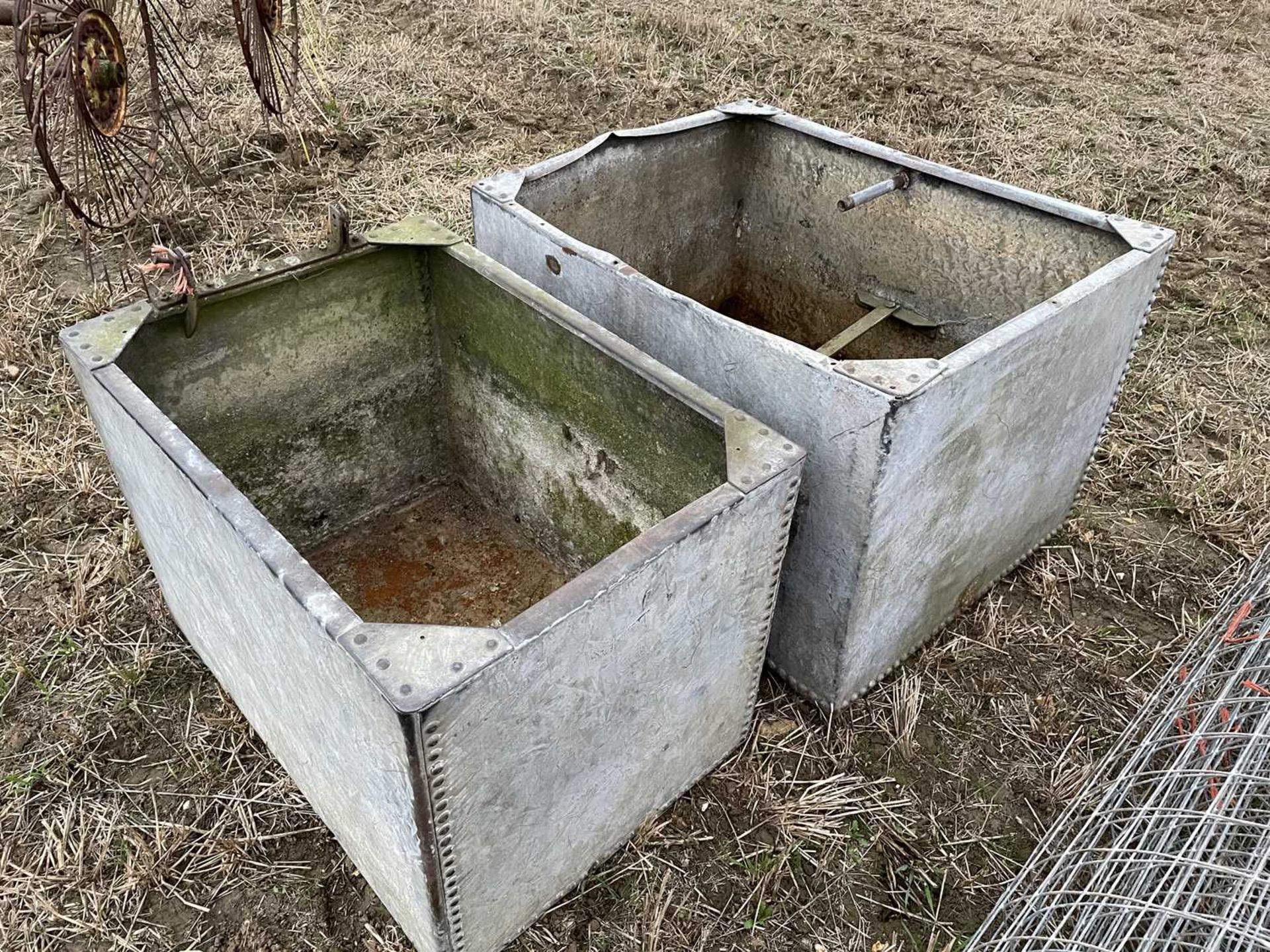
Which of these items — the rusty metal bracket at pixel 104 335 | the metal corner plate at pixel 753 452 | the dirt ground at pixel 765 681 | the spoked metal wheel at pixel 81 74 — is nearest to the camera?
the spoked metal wheel at pixel 81 74

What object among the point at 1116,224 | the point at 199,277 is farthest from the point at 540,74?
the point at 1116,224

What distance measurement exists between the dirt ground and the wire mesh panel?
164 millimetres

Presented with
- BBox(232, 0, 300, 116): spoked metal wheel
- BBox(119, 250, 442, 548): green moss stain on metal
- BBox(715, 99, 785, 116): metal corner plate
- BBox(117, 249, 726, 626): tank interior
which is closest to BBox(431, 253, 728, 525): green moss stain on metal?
BBox(117, 249, 726, 626): tank interior

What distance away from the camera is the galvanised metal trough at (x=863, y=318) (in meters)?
2.17

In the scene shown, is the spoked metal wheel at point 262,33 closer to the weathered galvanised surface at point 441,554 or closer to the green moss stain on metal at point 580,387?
the weathered galvanised surface at point 441,554

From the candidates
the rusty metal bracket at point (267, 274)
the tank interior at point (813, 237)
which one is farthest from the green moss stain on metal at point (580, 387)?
the tank interior at point (813, 237)

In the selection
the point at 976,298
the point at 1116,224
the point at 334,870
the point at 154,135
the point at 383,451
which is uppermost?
the point at 154,135

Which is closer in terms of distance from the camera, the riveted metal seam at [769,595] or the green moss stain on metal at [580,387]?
the riveted metal seam at [769,595]

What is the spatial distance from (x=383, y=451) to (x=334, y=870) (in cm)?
121

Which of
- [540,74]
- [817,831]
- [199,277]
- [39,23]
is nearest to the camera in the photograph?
[39,23]

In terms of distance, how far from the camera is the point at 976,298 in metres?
3.12

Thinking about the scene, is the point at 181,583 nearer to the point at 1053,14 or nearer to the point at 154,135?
the point at 154,135

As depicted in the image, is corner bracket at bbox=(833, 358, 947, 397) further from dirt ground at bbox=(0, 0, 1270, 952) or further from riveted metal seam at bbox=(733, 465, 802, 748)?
dirt ground at bbox=(0, 0, 1270, 952)

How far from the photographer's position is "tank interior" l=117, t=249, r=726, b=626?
7.85 feet
